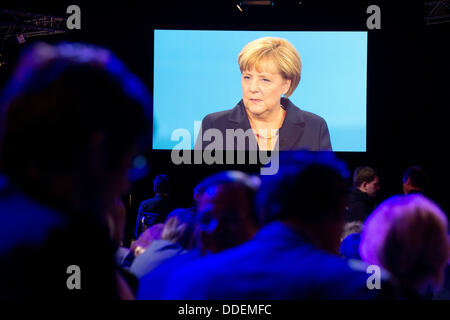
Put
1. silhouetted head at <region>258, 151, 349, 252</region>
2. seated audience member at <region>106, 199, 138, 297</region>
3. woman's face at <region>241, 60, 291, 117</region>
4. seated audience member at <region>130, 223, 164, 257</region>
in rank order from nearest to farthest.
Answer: seated audience member at <region>106, 199, 138, 297</region> < silhouetted head at <region>258, 151, 349, 252</region> < seated audience member at <region>130, 223, 164, 257</region> < woman's face at <region>241, 60, 291, 117</region>

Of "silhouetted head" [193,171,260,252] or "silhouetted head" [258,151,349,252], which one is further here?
"silhouetted head" [193,171,260,252]

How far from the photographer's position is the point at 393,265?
59.1 inches

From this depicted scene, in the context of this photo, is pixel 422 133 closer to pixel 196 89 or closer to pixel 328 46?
pixel 328 46

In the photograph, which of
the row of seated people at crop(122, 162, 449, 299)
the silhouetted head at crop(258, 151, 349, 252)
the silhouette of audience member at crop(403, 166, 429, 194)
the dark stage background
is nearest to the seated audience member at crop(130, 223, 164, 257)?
the row of seated people at crop(122, 162, 449, 299)

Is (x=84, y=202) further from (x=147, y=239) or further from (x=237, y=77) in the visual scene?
→ (x=237, y=77)

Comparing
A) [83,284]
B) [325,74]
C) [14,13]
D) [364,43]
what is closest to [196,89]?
[325,74]

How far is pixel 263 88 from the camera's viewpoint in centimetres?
597

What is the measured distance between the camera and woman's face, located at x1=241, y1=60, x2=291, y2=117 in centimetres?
589

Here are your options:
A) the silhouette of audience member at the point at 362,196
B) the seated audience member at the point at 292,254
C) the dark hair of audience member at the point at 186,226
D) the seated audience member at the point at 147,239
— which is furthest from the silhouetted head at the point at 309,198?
the silhouette of audience member at the point at 362,196

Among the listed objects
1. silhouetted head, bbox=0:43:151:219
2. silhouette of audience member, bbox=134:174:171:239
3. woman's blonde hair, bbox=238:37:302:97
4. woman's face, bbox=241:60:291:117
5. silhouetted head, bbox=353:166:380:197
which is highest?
woman's blonde hair, bbox=238:37:302:97

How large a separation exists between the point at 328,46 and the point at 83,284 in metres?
5.66

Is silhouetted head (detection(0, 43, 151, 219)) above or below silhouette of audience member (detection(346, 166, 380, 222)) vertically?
above

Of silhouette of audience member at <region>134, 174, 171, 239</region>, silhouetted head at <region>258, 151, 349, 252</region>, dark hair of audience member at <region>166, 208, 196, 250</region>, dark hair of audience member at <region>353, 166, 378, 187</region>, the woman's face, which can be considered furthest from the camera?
the woman's face

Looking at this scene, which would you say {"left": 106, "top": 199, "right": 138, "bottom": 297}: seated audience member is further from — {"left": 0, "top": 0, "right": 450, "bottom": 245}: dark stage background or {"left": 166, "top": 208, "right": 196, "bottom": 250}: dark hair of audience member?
{"left": 0, "top": 0, "right": 450, "bottom": 245}: dark stage background
